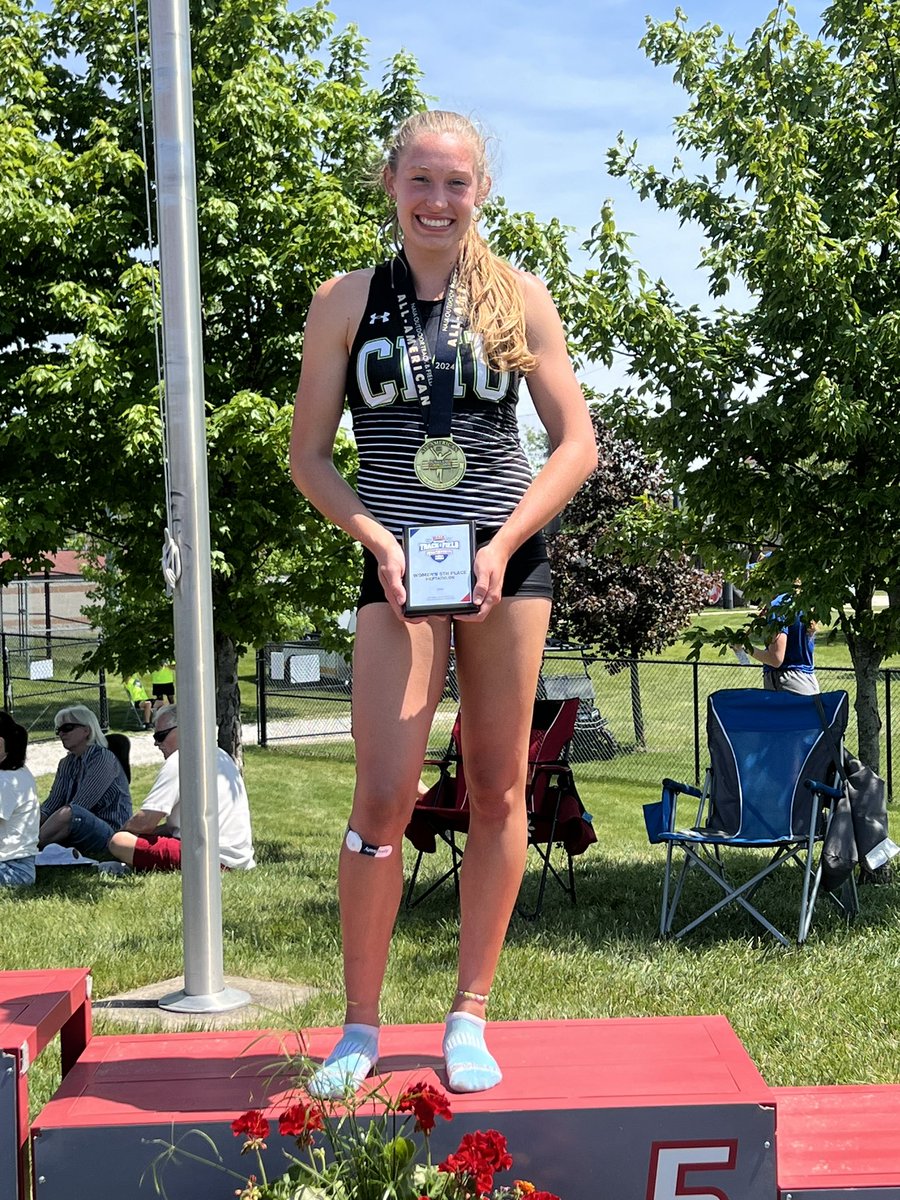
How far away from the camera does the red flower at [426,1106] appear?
2223 millimetres

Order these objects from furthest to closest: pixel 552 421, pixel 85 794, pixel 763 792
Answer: pixel 85 794
pixel 763 792
pixel 552 421

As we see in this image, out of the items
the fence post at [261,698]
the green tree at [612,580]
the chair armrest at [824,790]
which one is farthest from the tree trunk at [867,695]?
the fence post at [261,698]

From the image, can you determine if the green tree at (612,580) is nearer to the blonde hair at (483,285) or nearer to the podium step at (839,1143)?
the podium step at (839,1143)

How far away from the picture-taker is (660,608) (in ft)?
54.7

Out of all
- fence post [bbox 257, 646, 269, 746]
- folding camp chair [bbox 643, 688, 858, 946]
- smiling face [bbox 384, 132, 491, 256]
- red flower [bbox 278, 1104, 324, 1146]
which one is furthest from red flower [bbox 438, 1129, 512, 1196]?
fence post [bbox 257, 646, 269, 746]

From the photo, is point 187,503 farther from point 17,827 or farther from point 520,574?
point 17,827

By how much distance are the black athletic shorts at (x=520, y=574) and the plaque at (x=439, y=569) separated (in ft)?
0.31

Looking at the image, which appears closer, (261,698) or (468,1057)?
(468,1057)

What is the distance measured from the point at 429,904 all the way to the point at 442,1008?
2162 millimetres

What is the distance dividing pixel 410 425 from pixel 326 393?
0.66 ft

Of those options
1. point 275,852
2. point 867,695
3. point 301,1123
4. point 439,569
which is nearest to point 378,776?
point 439,569

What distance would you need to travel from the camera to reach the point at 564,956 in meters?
5.43

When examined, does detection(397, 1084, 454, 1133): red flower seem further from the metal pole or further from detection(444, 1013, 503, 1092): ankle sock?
the metal pole

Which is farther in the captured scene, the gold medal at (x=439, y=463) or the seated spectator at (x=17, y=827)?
the seated spectator at (x=17, y=827)
